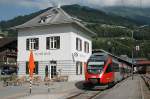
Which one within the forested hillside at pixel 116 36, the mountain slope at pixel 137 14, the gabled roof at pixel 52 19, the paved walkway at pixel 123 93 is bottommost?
the paved walkway at pixel 123 93

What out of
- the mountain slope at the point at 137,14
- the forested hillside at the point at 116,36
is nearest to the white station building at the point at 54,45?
the forested hillside at the point at 116,36

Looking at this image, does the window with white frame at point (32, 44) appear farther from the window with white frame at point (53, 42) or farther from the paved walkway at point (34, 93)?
the paved walkway at point (34, 93)

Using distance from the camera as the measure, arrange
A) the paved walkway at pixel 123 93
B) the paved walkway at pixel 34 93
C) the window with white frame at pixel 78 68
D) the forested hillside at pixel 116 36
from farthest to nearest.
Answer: the forested hillside at pixel 116 36 < the window with white frame at pixel 78 68 < the paved walkway at pixel 123 93 < the paved walkway at pixel 34 93

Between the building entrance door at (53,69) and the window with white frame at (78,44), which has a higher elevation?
the window with white frame at (78,44)

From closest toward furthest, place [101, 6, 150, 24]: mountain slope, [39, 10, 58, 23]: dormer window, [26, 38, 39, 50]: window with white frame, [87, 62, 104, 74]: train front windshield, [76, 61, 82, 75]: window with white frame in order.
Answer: [87, 62, 104, 74]: train front windshield, [76, 61, 82, 75]: window with white frame, [26, 38, 39, 50]: window with white frame, [39, 10, 58, 23]: dormer window, [101, 6, 150, 24]: mountain slope

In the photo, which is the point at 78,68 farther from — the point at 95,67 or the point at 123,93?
the point at 123,93

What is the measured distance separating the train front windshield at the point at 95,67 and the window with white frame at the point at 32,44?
20170 millimetres

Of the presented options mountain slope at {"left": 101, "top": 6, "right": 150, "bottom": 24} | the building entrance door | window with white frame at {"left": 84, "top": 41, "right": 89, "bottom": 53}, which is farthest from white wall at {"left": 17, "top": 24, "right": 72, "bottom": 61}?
mountain slope at {"left": 101, "top": 6, "right": 150, "bottom": 24}

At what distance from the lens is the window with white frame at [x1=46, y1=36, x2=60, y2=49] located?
5147cm

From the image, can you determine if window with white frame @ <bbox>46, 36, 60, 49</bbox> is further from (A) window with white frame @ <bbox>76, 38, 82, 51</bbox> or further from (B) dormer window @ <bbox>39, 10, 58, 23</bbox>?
(A) window with white frame @ <bbox>76, 38, 82, 51</bbox>

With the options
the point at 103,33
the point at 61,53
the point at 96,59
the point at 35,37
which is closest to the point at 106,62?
the point at 96,59

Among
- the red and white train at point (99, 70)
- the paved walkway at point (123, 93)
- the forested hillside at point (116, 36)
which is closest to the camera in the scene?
the paved walkway at point (123, 93)

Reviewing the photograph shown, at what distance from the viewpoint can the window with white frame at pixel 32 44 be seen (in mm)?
53425

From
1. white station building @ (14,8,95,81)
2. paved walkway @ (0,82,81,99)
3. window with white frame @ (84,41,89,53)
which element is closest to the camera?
paved walkway @ (0,82,81,99)
